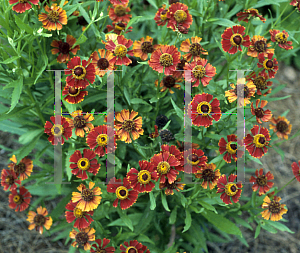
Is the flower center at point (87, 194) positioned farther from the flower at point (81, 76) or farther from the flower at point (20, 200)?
the flower at point (20, 200)

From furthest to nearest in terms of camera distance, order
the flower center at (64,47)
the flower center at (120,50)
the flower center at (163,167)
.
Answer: the flower center at (64,47), the flower center at (120,50), the flower center at (163,167)

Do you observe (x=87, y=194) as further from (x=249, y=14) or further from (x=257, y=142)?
(x=249, y=14)

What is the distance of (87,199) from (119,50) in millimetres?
825

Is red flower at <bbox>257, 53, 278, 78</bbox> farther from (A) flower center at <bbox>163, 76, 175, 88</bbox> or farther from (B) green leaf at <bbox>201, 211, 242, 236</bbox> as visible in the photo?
(B) green leaf at <bbox>201, 211, 242, 236</bbox>

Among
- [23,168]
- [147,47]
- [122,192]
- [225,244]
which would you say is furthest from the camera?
[225,244]

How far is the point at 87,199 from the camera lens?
155cm

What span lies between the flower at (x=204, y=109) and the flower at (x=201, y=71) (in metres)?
0.15

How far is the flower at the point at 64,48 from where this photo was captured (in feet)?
5.69

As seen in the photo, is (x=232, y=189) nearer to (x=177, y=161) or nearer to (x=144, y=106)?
(x=177, y=161)

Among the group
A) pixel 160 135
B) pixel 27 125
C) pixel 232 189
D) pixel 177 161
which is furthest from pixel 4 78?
pixel 232 189

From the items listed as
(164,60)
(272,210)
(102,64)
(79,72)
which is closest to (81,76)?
(79,72)

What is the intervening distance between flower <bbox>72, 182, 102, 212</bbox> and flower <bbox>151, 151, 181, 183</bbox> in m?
0.35

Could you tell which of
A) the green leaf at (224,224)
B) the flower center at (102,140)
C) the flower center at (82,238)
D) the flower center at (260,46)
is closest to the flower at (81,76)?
the flower center at (102,140)

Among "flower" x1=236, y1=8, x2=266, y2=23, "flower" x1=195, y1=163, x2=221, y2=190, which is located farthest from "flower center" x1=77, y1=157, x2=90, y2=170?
"flower" x1=236, y1=8, x2=266, y2=23
